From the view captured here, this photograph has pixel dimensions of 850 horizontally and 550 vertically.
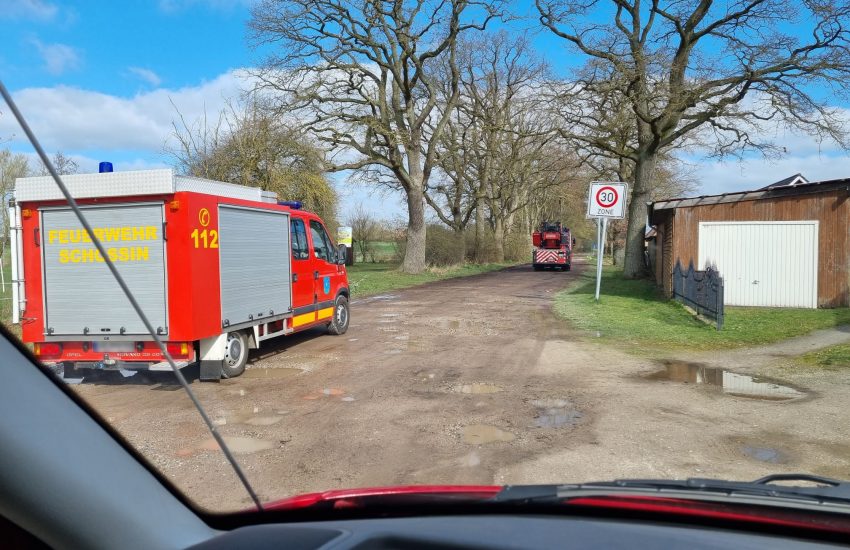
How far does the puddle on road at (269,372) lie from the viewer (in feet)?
30.4

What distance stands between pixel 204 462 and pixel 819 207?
17.6 metres

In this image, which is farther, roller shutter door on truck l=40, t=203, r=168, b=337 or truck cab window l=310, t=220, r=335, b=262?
truck cab window l=310, t=220, r=335, b=262

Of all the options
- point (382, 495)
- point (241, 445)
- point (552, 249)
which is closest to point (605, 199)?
point (241, 445)

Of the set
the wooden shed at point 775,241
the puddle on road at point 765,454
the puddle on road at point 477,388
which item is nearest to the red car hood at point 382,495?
the puddle on road at point 765,454

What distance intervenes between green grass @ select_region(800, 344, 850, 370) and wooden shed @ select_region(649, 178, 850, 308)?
7.06m

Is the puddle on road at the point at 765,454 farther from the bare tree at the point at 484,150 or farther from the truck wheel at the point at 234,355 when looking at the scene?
the bare tree at the point at 484,150

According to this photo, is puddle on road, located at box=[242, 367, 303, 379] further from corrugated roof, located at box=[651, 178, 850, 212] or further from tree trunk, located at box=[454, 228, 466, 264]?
tree trunk, located at box=[454, 228, 466, 264]

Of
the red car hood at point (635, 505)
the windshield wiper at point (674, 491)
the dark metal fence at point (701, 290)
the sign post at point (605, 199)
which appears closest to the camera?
the red car hood at point (635, 505)

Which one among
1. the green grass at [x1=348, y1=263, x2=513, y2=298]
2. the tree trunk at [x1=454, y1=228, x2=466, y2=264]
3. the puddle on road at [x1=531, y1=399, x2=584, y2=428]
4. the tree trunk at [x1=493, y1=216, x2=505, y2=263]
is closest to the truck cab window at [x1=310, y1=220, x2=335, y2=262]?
the puddle on road at [x1=531, y1=399, x2=584, y2=428]

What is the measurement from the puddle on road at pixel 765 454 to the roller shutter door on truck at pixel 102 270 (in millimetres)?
6532

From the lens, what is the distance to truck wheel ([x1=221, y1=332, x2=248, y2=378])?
29.5 feet

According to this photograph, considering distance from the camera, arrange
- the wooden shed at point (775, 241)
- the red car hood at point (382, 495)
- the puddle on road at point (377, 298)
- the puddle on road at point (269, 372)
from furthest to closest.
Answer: the puddle on road at point (377, 298), the wooden shed at point (775, 241), the puddle on road at point (269, 372), the red car hood at point (382, 495)

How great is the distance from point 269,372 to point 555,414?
4.40m

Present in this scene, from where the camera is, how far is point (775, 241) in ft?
59.7
